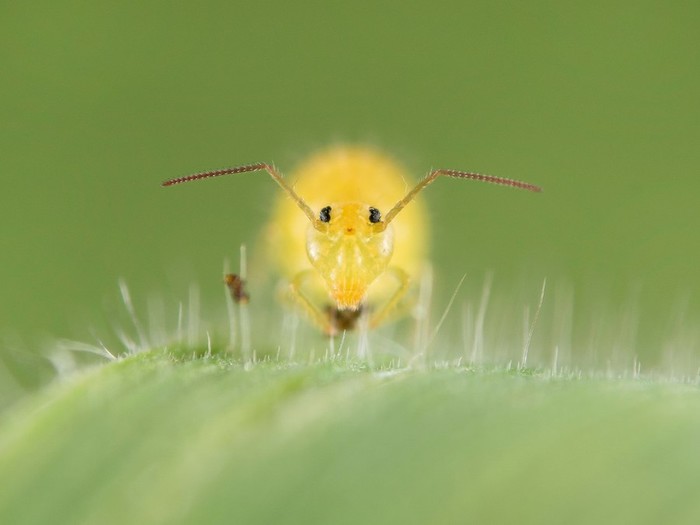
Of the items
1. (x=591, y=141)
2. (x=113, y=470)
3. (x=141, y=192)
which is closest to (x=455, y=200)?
(x=591, y=141)

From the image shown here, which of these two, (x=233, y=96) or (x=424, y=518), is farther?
(x=233, y=96)

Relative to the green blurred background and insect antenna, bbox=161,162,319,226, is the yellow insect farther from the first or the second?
the green blurred background

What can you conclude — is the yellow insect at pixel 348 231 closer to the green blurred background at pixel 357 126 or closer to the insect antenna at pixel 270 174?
A: the insect antenna at pixel 270 174

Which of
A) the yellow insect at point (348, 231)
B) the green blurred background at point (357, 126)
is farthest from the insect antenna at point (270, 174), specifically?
the green blurred background at point (357, 126)

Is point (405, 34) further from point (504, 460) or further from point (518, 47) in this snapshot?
point (504, 460)

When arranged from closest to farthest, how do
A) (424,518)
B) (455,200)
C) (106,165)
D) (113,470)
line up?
(424,518), (113,470), (106,165), (455,200)
